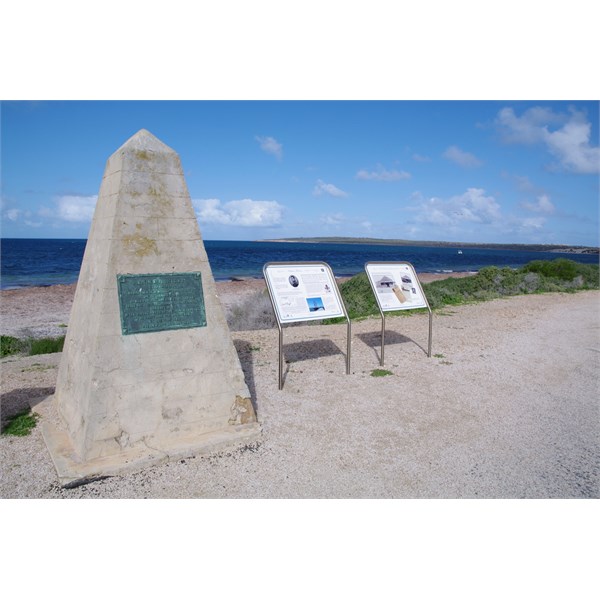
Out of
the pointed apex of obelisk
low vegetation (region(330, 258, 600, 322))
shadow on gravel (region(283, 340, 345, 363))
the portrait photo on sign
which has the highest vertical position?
the pointed apex of obelisk

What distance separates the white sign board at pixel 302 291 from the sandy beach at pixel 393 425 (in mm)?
884

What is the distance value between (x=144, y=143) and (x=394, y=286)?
4382 millimetres

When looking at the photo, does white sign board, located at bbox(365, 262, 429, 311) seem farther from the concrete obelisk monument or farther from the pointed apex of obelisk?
the pointed apex of obelisk

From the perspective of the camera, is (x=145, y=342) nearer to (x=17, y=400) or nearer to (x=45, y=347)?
(x=17, y=400)

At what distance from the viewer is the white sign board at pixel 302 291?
586cm

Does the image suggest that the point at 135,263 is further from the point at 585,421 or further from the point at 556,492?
the point at 585,421

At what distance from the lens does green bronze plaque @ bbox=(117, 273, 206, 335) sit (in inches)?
155

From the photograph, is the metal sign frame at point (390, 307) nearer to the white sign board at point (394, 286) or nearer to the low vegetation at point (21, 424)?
the white sign board at point (394, 286)

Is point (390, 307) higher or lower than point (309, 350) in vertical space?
higher

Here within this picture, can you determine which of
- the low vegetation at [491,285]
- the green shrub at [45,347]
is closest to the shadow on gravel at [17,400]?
the green shrub at [45,347]

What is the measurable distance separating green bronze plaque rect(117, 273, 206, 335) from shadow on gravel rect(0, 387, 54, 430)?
2000mm

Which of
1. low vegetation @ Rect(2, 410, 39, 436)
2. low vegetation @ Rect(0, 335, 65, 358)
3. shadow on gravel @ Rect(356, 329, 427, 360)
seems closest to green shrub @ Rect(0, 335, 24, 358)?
low vegetation @ Rect(0, 335, 65, 358)

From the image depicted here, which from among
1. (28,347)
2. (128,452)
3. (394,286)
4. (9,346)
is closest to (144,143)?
(128,452)

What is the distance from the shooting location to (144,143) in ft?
13.5
